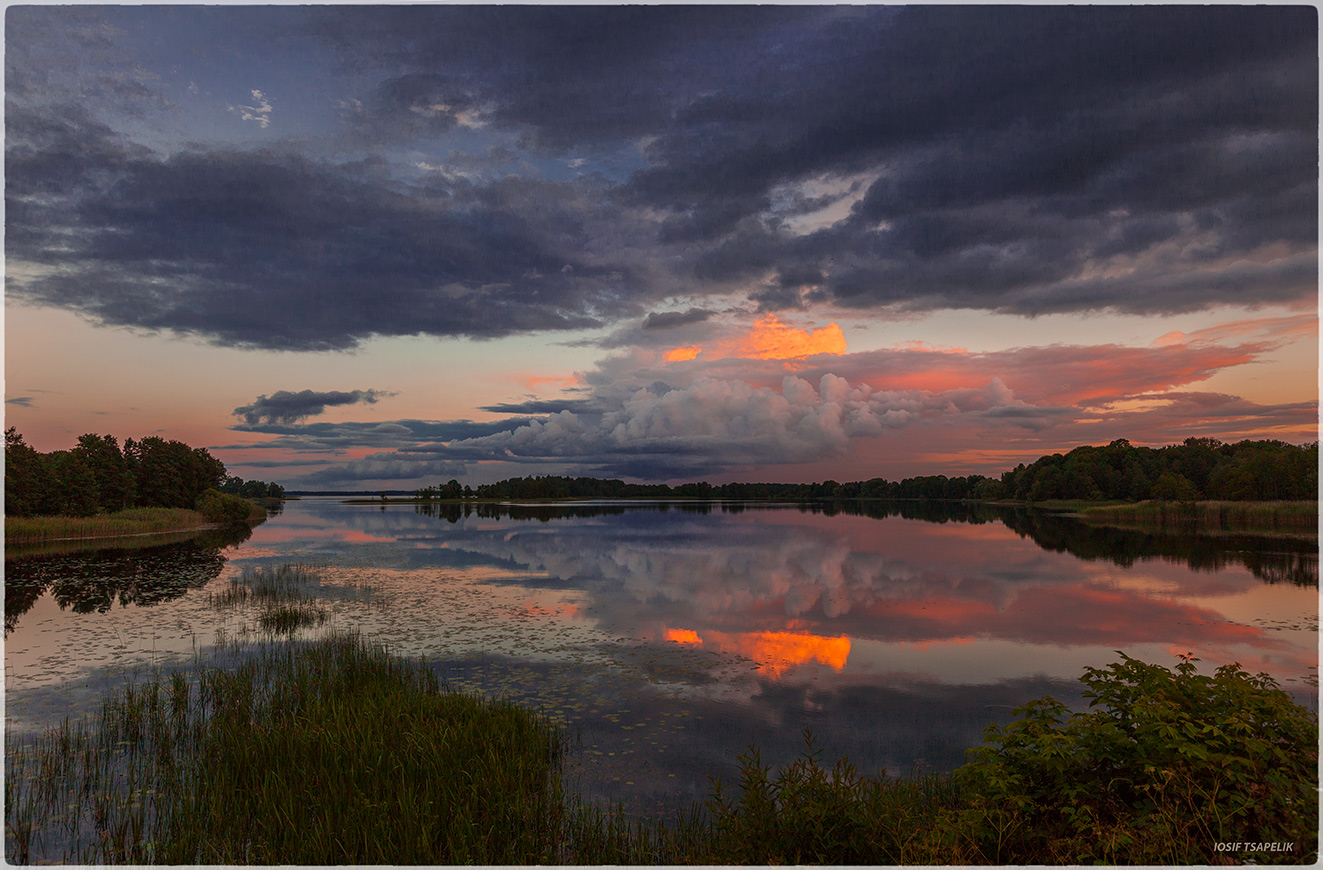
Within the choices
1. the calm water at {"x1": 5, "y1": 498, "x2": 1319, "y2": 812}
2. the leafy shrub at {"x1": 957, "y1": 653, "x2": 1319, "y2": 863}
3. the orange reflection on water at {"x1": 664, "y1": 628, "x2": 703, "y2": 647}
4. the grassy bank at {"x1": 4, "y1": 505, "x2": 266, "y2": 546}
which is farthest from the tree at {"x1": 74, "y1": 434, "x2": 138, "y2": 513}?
the leafy shrub at {"x1": 957, "y1": 653, "x2": 1319, "y2": 863}

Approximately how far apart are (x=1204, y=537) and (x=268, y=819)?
246 ft

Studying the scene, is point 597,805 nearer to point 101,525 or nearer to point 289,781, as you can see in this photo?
point 289,781

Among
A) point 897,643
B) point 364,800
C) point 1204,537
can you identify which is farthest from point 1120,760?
point 1204,537

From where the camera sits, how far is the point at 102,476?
77.5 metres

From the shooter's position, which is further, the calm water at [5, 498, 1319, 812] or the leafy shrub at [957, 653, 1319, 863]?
the calm water at [5, 498, 1319, 812]

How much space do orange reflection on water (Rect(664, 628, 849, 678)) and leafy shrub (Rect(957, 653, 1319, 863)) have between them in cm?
1003

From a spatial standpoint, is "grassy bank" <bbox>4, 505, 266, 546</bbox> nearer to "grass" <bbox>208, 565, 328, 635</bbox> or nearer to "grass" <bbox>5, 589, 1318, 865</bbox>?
"grass" <bbox>208, 565, 328, 635</bbox>

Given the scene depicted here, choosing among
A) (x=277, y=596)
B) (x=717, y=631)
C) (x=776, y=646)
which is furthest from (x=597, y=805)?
(x=277, y=596)

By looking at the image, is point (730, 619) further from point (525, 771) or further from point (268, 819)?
point (268, 819)

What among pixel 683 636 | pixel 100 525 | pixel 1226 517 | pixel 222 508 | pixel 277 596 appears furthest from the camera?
pixel 222 508

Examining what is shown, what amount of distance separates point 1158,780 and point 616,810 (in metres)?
6.90

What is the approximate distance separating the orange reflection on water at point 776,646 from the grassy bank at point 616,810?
22.1 ft

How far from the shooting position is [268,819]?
8.77 metres

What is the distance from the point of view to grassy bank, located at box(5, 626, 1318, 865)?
22.2 ft
